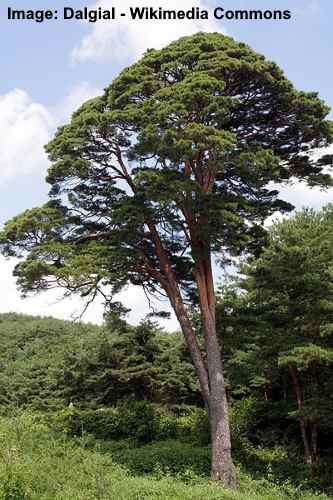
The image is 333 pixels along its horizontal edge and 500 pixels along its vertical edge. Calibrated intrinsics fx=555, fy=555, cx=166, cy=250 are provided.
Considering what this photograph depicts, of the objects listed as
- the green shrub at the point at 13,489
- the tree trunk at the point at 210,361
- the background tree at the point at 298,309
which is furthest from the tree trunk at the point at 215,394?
the green shrub at the point at 13,489

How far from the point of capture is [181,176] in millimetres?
14039

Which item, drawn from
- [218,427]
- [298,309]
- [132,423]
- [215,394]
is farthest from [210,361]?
[132,423]

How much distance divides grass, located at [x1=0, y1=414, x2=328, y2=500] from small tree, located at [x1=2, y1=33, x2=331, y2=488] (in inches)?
53.4

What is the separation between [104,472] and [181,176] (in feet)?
24.4

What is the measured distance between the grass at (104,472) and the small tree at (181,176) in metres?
1.36

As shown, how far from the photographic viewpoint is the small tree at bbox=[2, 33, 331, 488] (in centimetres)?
1352

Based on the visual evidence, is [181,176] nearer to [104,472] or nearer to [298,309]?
[298,309]

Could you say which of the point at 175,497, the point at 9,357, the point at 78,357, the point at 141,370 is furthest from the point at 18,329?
the point at 175,497

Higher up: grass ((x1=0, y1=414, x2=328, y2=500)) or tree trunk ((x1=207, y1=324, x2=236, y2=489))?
tree trunk ((x1=207, y1=324, x2=236, y2=489))

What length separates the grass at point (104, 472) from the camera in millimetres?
10836

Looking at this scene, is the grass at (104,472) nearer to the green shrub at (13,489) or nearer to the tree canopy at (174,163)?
the green shrub at (13,489)

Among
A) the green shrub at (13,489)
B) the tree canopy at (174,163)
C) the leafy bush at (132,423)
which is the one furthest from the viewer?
the leafy bush at (132,423)

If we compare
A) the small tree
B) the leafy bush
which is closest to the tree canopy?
the small tree

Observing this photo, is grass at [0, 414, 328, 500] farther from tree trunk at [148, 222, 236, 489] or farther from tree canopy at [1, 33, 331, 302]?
tree canopy at [1, 33, 331, 302]
